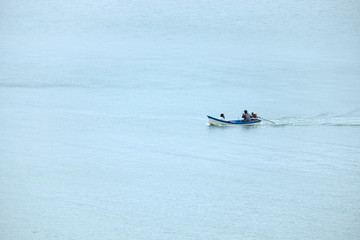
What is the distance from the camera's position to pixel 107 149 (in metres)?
36.5

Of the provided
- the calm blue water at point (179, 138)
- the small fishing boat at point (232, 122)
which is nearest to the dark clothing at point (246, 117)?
the small fishing boat at point (232, 122)

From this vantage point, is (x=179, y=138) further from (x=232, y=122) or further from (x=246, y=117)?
(x=246, y=117)

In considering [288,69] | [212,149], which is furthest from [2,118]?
[288,69]

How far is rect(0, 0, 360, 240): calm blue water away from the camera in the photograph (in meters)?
27.8

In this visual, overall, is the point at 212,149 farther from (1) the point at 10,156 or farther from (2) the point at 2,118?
(2) the point at 2,118

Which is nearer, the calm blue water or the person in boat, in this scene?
the calm blue water

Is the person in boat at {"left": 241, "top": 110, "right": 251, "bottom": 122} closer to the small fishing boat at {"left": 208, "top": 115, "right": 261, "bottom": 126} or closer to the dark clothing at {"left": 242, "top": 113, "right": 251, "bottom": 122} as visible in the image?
the dark clothing at {"left": 242, "top": 113, "right": 251, "bottom": 122}

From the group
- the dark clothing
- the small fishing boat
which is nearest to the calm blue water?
the small fishing boat

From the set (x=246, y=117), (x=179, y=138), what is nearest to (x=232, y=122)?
(x=246, y=117)

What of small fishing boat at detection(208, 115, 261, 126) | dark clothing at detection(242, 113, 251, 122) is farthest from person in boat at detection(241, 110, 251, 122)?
small fishing boat at detection(208, 115, 261, 126)

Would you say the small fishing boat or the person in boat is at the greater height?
the person in boat

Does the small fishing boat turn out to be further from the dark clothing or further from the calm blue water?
the calm blue water

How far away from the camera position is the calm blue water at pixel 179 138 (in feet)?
91.0

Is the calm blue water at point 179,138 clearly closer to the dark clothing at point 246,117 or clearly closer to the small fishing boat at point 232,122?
the small fishing boat at point 232,122
